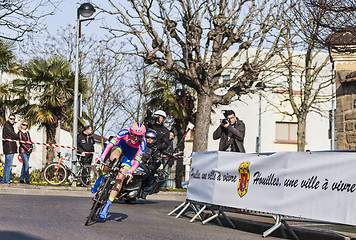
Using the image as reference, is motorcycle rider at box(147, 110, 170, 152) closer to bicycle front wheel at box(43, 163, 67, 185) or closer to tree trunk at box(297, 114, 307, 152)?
bicycle front wheel at box(43, 163, 67, 185)

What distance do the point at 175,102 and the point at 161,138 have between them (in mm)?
16286

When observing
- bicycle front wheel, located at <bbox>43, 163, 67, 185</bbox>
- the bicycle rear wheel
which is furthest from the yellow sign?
bicycle front wheel, located at <bbox>43, 163, 67, 185</bbox>

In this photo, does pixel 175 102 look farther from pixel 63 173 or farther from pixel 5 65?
pixel 63 173

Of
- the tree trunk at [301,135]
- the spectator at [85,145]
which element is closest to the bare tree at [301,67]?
the tree trunk at [301,135]

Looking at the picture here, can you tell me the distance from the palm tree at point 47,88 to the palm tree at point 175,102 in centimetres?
502

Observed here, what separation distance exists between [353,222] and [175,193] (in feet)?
40.3

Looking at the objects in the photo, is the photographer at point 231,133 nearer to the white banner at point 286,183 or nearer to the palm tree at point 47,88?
the white banner at point 286,183

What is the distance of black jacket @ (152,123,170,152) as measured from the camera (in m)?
14.3

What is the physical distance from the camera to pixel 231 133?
501 inches

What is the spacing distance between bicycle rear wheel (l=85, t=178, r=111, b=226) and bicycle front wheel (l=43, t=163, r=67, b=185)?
9629mm

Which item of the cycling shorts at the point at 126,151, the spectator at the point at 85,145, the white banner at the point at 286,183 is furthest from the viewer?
the spectator at the point at 85,145

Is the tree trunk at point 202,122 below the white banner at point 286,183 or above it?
above

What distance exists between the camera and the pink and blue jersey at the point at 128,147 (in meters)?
9.54

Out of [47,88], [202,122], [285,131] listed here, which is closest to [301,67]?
[202,122]
